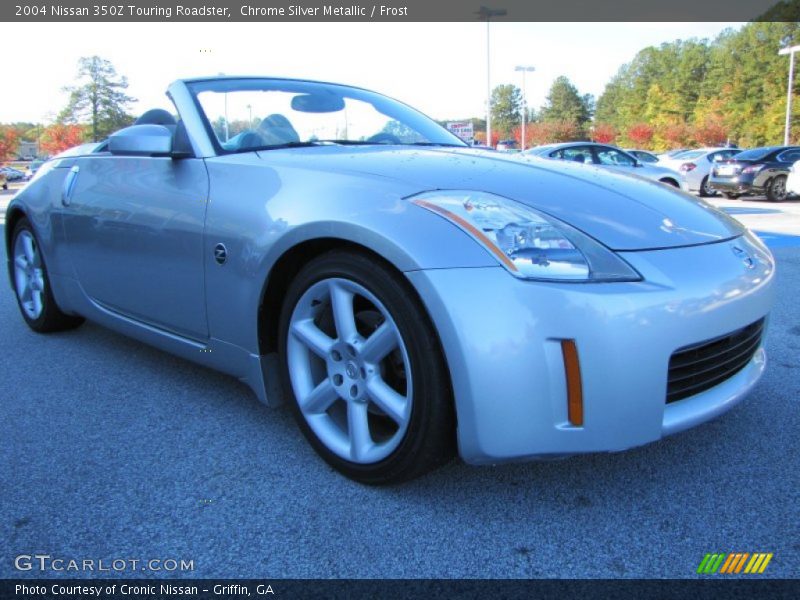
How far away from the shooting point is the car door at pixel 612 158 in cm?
1177

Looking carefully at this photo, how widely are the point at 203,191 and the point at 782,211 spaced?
12.4 metres

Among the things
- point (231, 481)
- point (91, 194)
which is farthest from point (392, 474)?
point (91, 194)

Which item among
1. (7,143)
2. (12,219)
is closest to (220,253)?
(12,219)

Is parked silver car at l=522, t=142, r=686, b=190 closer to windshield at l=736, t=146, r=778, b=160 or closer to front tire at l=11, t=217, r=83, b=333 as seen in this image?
windshield at l=736, t=146, r=778, b=160

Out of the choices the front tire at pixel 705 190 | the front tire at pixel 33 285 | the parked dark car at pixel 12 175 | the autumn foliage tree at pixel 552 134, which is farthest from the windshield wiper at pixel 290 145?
the autumn foliage tree at pixel 552 134

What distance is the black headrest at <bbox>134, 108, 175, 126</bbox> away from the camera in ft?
10.6

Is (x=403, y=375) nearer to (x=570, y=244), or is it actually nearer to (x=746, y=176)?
(x=570, y=244)

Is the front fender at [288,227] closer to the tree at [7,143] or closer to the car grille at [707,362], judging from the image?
the car grille at [707,362]

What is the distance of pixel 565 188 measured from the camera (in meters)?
2.01

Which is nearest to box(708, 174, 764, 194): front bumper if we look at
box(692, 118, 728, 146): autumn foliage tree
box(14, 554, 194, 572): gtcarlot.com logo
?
box(14, 554, 194, 572): gtcarlot.com logo

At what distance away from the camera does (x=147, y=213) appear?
2533 millimetres

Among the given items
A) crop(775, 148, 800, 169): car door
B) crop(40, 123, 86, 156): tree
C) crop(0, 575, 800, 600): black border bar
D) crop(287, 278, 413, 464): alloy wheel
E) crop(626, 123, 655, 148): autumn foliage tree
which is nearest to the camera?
crop(0, 575, 800, 600): black border bar

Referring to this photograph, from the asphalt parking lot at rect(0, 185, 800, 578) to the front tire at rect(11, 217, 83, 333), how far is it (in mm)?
1082

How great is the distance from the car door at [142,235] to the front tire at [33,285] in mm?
589
